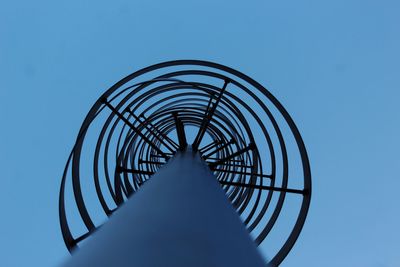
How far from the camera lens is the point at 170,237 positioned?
1.75 m

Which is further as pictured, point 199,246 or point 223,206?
point 223,206

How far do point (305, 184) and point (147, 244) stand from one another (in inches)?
185

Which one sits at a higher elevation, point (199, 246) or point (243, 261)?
point (199, 246)

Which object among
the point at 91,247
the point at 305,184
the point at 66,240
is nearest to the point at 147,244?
the point at 91,247

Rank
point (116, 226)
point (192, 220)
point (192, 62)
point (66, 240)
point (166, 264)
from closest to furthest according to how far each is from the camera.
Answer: point (166, 264), point (116, 226), point (192, 220), point (66, 240), point (192, 62)

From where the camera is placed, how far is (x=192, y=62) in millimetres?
6430

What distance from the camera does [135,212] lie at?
6.97ft

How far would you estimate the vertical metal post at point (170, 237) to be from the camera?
A: 1.55 metres

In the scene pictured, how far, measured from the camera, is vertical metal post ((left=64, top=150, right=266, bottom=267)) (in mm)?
1546

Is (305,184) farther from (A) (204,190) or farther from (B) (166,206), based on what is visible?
(B) (166,206)

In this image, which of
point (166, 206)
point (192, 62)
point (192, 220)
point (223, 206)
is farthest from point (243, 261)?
point (192, 62)

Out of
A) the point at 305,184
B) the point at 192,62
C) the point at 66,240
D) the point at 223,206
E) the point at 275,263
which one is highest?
the point at 192,62

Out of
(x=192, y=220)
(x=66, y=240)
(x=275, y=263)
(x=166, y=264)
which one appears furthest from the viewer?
(x=275, y=263)

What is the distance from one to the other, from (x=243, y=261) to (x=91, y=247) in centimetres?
80
